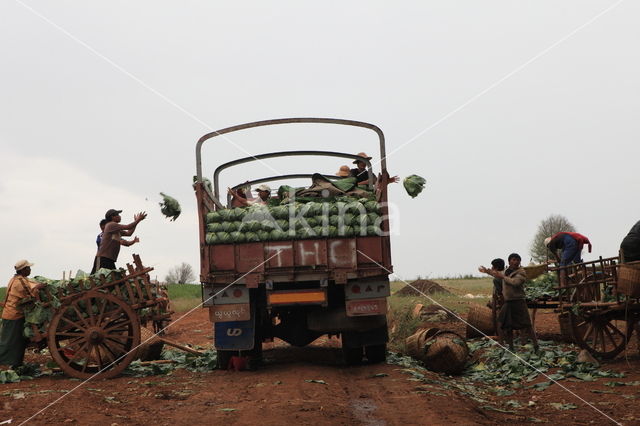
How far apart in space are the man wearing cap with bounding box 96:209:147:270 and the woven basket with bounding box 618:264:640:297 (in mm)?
7250

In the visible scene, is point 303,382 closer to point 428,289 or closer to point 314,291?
point 314,291

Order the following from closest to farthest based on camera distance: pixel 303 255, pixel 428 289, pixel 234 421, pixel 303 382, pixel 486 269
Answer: pixel 234 421 → pixel 303 382 → pixel 303 255 → pixel 486 269 → pixel 428 289

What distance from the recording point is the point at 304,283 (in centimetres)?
1060

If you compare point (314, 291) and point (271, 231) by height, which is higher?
point (271, 231)

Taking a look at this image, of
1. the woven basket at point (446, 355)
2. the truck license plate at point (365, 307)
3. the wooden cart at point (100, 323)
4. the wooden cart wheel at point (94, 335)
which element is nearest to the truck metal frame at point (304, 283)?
the truck license plate at point (365, 307)

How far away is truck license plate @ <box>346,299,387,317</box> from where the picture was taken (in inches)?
394

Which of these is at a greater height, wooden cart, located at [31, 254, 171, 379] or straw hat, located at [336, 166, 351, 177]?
straw hat, located at [336, 166, 351, 177]

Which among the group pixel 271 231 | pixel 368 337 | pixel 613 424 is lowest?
pixel 613 424

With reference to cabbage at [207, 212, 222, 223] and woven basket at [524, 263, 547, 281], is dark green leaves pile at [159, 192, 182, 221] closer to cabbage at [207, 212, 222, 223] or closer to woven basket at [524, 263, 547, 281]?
cabbage at [207, 212, 222, 223]

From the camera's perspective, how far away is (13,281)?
10414 mm

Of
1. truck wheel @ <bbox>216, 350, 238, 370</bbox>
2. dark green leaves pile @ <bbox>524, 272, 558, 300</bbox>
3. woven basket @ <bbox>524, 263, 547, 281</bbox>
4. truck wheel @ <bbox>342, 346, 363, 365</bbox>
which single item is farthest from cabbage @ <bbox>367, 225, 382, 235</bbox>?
woven basket @ <bbox>524, 263, 547, 281</bbox>

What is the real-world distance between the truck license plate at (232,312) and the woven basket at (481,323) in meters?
5.65

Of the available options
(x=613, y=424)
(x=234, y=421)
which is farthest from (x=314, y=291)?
(x=613, y=424)

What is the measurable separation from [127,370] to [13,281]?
2137mm
